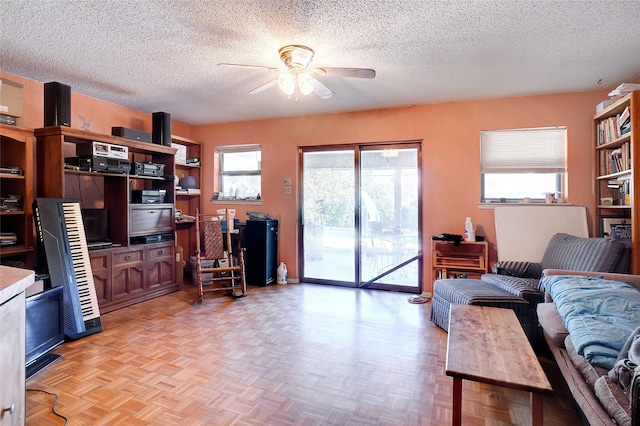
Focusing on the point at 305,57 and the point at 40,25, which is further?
the point at 305,57

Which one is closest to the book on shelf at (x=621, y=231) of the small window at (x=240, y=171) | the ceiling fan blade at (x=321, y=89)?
the ceiling fan blade at (x=321, y=89)

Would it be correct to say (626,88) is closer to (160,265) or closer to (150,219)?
(150,219)

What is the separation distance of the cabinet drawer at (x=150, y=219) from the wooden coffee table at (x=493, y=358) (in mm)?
3470

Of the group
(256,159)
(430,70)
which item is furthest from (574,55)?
(256,159)

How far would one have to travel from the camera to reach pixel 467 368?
1555 millimetres

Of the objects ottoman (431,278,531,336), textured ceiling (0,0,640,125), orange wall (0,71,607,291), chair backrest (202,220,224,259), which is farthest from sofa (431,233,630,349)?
chair backrest (202,220,224,259)

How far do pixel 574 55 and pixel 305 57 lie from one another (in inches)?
87.9

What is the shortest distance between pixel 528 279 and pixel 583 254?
0.50m

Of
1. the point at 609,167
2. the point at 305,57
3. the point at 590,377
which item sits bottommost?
the point at 590,377

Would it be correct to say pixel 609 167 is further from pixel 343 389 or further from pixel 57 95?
pixel 57 95

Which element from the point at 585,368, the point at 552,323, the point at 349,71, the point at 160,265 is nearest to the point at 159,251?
the point at 160,265

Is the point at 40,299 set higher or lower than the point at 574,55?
lower

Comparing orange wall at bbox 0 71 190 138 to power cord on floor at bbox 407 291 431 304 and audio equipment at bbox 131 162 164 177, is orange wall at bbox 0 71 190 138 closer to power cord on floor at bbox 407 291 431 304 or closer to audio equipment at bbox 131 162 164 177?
audio equipment at bbox 131 162 164 177

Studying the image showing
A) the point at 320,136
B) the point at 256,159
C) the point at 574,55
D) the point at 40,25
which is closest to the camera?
the point at 40,25
